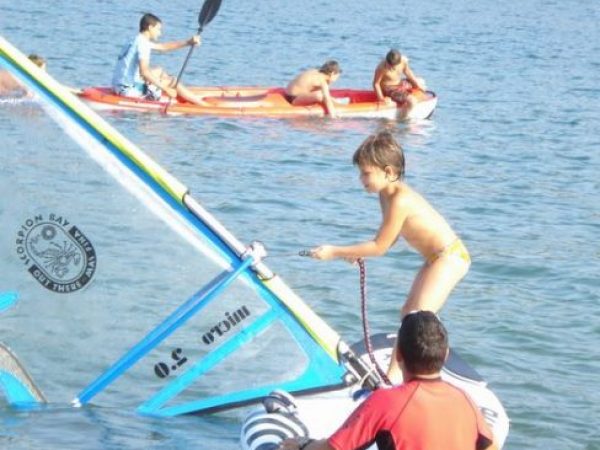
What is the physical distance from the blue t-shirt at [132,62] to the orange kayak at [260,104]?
0.22 metres

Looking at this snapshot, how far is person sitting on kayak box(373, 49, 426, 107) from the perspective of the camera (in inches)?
832

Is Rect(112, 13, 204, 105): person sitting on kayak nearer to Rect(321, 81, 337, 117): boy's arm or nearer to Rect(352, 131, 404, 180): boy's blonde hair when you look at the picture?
Rect(321, 81, 337, 117): boy's arm

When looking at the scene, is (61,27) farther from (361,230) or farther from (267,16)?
(361,230)

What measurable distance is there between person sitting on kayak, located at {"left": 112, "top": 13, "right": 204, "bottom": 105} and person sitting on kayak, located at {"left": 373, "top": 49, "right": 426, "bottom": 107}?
9.88 ft

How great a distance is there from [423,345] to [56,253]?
2708 mm

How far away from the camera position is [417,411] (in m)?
5.18

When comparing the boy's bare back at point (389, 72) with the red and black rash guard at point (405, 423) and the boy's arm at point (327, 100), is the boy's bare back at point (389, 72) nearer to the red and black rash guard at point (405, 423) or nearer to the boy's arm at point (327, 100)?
the boy's arm at point (327, 100)

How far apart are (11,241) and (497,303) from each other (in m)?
5.18

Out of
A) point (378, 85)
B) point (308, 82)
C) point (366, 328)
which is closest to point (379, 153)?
point (366, 328)

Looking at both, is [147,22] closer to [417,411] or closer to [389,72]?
[389,72]

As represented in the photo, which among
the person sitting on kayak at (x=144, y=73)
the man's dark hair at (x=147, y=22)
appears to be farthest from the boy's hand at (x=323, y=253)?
the man's dark hair at (x=147, y=22)

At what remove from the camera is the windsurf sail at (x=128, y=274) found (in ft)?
23.6

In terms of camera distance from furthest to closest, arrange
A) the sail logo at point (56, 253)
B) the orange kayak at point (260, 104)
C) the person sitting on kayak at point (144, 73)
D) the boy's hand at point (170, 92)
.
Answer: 1. the boy's hand at point (170, 92)
2. the person sitting on kayak at point (144, 73)
3. the orange kayak at point (260, 104)
4. the sail logo at point (56, 253)

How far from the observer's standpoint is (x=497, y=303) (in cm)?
1151
